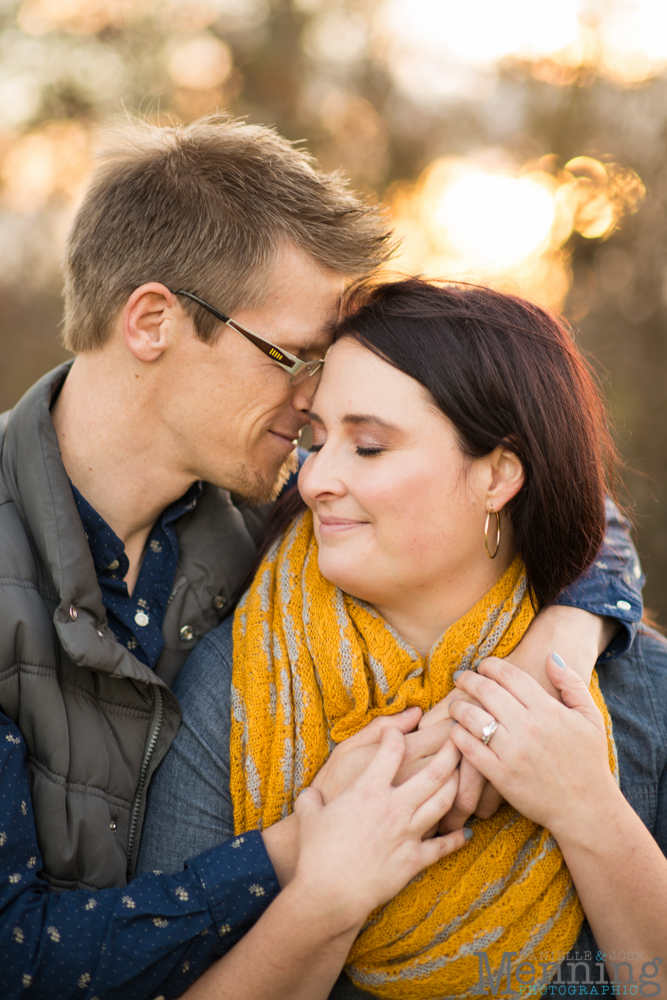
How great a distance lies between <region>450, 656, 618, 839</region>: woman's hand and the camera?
5.53ft

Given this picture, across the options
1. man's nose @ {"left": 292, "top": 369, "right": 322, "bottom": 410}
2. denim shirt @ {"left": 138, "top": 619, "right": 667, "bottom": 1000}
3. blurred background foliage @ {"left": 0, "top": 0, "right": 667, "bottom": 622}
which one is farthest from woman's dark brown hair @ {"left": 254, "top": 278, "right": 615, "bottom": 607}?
blurred background foliage @ {"left": 0, "top": 0, "right": 667, "bottom": 622}

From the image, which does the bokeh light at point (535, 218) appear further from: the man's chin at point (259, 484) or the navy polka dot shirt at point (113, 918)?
the navy polka dot shirt at point (113, 918)

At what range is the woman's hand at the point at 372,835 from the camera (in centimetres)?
157

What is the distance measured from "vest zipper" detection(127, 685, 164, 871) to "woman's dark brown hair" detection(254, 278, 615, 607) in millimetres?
1051

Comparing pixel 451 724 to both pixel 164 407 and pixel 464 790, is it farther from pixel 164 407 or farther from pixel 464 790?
pixel 164 407

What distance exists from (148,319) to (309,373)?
51cm

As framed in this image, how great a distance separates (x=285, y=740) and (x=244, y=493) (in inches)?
31.8

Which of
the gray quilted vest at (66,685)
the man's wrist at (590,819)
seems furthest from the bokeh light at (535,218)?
the man's wrist at (590,819)

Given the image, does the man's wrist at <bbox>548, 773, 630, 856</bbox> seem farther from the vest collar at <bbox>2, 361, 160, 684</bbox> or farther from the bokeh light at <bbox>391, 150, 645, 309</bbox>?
the bokeh light at <bbox>391, 150, 645, 309</bbox>

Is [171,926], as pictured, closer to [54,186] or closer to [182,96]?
[54,186]

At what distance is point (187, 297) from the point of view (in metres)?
2.24

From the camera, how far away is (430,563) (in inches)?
76.7

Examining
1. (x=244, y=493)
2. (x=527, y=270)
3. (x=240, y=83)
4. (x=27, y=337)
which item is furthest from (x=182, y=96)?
(x=244, y=493)

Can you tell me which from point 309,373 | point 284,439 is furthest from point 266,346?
point 284,439
